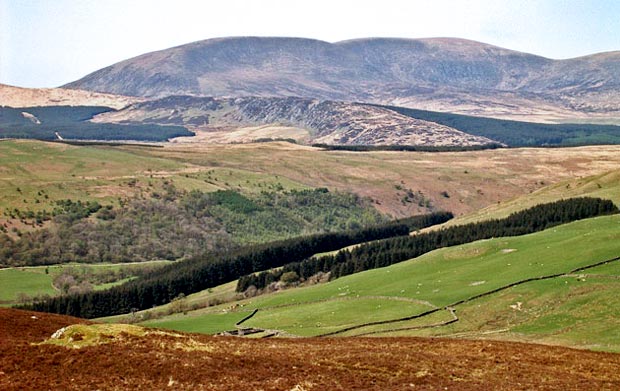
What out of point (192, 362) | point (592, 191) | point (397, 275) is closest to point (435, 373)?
point (192, 362)

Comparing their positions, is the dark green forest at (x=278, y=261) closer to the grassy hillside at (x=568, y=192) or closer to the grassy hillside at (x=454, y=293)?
the grassy hillside at (x=568, y=192)

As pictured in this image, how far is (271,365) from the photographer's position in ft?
123

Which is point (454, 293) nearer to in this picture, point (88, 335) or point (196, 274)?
point (88, 335)

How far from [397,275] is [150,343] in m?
70.2

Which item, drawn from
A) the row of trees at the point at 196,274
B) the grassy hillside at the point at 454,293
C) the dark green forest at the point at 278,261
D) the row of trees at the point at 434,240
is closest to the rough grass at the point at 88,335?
the grassy hillside at the point at 454,293

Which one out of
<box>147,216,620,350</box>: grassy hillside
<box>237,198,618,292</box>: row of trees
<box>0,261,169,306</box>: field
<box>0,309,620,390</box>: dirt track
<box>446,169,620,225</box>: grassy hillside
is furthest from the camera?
<box>446,169,620,225</box>: grassy hillside

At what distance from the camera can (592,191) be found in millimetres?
150625

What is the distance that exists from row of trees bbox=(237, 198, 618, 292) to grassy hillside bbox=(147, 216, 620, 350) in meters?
16.8

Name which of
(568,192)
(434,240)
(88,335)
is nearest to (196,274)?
(434,240)

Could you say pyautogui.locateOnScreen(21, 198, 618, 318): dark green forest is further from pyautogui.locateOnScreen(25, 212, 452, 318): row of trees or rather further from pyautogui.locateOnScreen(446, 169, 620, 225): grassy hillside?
pyautogui.locateOnScreen(446, 169, 620, 225): grassy hillside

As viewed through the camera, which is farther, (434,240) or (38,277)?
(38,277)

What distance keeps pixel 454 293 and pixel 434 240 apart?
56.4 m

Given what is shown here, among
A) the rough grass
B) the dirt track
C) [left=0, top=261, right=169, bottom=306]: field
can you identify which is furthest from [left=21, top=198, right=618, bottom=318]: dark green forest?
the rough grass

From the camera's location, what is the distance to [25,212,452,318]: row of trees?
430 feet
